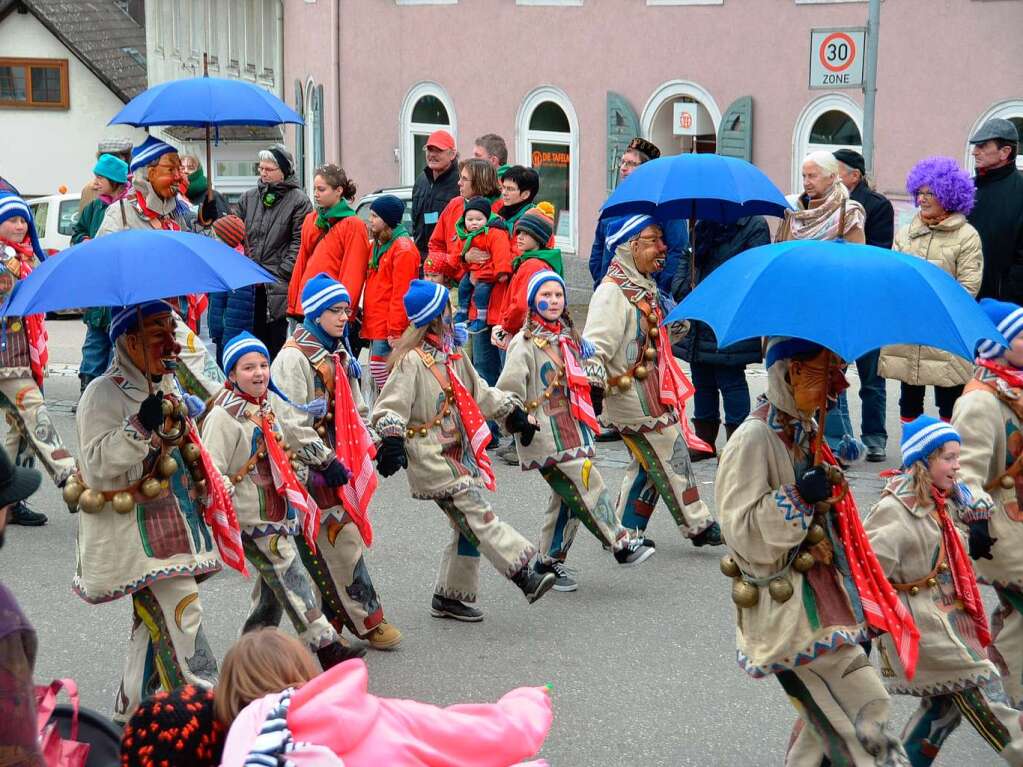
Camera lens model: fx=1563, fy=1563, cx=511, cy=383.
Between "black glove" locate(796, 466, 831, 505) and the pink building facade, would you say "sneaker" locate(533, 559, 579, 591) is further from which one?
the pink building facade

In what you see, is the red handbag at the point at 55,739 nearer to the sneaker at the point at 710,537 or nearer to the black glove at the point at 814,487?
the black glove at the point at 814,487

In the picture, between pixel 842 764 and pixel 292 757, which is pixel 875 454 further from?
pixel 292 757

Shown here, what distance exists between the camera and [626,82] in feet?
63.5

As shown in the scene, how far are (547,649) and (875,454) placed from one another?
404 cm

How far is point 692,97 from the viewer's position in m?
18.7

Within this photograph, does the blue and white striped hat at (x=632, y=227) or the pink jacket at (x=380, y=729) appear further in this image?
the blue and white striped hat at (x=632, y=227)

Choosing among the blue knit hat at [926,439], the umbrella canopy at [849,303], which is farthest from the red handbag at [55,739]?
the blue knit hat at [926,439]

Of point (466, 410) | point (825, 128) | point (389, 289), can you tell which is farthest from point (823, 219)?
point (825, 128)

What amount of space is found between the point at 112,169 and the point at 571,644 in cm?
563

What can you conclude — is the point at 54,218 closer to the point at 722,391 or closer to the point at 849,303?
the point at 722,391

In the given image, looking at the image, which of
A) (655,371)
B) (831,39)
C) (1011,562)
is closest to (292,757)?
(1011,562)

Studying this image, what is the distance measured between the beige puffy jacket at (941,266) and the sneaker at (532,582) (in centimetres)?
349

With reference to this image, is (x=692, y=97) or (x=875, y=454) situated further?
(x=692, y=97)

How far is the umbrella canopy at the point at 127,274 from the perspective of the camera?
530 cm
